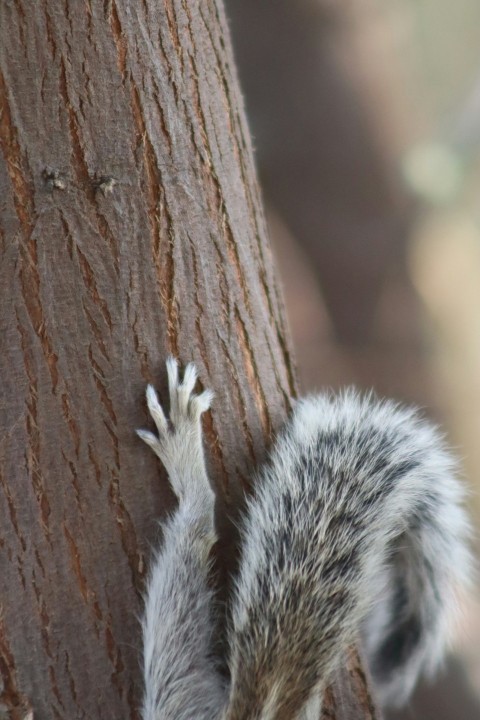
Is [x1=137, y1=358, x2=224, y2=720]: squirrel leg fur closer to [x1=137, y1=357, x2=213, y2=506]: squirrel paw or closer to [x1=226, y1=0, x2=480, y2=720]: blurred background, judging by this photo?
[x1=137, y1=357, x2=213, y2=506]: squirrel paw

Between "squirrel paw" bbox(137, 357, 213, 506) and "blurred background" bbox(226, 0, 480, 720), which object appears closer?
"squirrel paw" bbox(137, 357, 213, 506)

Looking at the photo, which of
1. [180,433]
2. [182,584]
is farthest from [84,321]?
[182,584]

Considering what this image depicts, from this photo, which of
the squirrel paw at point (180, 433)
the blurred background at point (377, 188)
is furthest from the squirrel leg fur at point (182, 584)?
the blurred background at point (377, 188)

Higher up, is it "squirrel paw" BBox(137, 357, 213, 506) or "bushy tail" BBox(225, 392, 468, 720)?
"squirrel paw" BBox(137, 357, 213, 506)

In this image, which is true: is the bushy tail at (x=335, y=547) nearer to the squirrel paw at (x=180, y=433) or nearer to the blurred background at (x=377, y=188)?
the squirrel paw at (x=180, y=433)

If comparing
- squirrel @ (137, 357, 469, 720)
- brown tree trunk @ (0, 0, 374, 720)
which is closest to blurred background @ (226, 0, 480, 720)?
squirrel @ (137, 357, 469, 720)
